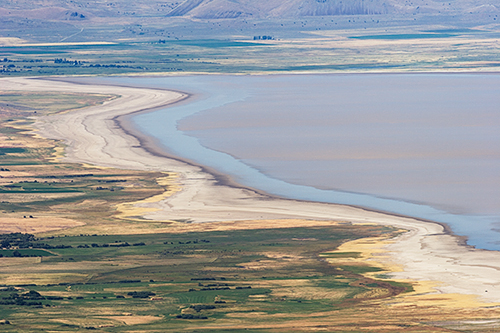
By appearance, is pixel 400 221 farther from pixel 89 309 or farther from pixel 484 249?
pixel 89 309

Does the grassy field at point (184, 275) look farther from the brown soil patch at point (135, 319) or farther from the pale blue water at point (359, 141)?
the pale blue water at point (359, 141)

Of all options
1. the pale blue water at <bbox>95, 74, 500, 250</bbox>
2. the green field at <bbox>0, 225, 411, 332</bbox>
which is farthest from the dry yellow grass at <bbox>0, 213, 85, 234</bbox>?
the pale blue water at <bbox>95, 74, 500, 250</bbox>

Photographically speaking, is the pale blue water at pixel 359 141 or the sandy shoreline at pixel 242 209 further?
the pale blue water at pixel 359 141

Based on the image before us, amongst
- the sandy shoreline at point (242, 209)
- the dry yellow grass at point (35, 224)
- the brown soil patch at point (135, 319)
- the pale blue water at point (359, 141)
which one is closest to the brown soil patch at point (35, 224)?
the dry yellow grass at point (35, 224)

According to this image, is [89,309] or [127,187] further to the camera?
[127,187]

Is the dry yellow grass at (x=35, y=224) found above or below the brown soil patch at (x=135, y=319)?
below

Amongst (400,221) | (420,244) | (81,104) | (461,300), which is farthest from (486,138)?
(81,104)

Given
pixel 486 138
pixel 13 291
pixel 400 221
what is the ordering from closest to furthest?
pixel 13 291 → pixel 400 221 → pixel 486 138
